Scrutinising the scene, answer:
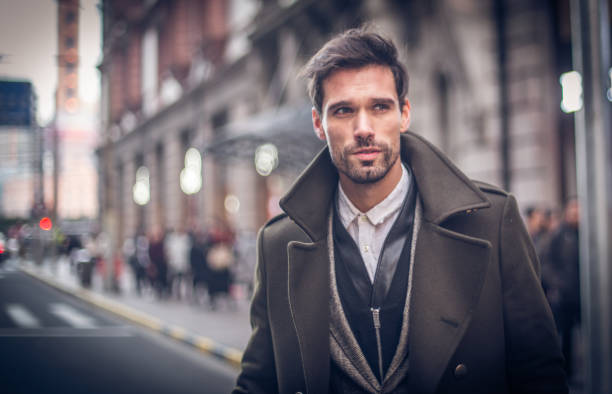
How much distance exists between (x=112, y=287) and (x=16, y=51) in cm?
1341

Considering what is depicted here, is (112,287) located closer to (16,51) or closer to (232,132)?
(232,132)

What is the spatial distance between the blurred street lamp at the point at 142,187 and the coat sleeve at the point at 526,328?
30345mm

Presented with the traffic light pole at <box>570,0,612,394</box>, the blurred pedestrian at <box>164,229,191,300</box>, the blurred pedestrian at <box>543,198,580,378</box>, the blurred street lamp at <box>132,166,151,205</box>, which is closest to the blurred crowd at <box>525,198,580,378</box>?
the blurred pedestrian at <box>543,198,580,378</box>

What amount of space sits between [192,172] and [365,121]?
77.5ft

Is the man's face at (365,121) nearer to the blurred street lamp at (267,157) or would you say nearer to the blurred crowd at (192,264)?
A: the blurred crowd at (192,264)

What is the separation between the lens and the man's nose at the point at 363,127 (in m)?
1.81

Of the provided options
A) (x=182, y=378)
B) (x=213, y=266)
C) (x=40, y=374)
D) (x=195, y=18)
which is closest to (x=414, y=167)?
(x=40, y=374)

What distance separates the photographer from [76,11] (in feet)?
11.0

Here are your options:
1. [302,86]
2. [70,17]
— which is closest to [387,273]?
[70,17]

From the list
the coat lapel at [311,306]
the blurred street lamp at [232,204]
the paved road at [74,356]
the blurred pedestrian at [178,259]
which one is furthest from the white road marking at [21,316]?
the blurred street lamp at [232,204]

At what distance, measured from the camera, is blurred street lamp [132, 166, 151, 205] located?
31.0 m

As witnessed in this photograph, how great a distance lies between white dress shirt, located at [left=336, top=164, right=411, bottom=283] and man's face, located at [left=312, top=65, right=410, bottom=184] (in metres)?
0.12

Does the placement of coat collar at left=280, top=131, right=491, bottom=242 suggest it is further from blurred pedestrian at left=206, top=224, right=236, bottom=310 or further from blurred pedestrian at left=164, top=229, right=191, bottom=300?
blurred pedestrian at left=164, top=229, right=191, bottom=300

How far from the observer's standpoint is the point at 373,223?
1.91 meters
